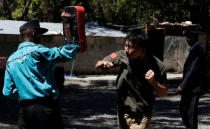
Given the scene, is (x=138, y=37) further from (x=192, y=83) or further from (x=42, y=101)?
(x=192, y=83)

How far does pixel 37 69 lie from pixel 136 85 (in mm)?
1065

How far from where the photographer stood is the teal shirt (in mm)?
3607

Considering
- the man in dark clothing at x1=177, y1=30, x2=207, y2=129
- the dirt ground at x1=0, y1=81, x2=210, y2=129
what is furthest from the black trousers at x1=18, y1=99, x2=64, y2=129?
the dirt ground at x1=0, y1=81, x2=210, y2=129

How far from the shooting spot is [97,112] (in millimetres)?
9609

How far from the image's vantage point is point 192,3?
23.5 metres

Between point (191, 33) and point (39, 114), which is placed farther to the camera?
point (191, 33)

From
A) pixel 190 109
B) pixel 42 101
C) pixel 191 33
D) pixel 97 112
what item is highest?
pixel 191 33

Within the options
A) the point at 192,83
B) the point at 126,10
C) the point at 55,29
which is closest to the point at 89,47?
the point at 55,29

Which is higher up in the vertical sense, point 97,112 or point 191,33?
point 191,33

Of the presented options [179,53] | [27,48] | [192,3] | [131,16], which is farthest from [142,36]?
[131,16]

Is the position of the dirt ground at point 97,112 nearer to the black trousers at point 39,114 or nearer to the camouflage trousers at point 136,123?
the camouflage trousers at point 136,123

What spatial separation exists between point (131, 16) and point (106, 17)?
402 cm

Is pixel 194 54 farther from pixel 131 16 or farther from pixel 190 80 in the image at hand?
pixel 131 16

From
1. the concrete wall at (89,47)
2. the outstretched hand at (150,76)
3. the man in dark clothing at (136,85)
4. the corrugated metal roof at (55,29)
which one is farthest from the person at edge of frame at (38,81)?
the concrete wall at (89,47)
